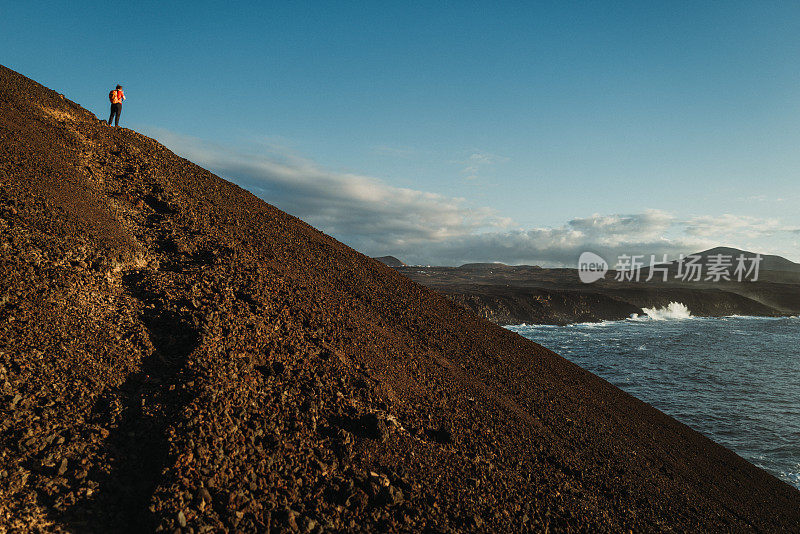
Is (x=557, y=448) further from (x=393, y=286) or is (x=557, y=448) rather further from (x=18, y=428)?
(x=18, y=428)

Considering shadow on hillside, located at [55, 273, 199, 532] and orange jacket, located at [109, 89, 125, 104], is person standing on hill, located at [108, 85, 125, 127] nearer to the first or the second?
orange jacket, located at [109, 89, 125, 104]

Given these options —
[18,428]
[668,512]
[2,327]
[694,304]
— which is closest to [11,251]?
[2,327]

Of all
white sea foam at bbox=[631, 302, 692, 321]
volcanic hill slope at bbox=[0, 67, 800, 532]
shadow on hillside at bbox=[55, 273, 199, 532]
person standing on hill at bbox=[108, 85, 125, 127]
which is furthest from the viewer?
white sea foam at bbox=[631, 302, 692, 321]

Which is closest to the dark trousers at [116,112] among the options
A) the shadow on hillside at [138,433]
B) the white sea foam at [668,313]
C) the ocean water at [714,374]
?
the shadow on hillside at [138,433]

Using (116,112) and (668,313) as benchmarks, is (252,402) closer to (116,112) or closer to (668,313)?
(116,112)

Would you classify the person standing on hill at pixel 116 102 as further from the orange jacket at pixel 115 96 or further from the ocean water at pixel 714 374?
the ocean water at pixel 714 374

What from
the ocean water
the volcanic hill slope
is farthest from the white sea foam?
the volcanic hill slope

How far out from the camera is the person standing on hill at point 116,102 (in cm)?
1249

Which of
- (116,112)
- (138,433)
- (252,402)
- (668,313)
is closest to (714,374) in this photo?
(252,402)

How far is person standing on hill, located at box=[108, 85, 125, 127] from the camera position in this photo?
1249 centimetres

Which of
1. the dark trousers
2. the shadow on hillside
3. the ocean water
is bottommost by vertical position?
the ocean water

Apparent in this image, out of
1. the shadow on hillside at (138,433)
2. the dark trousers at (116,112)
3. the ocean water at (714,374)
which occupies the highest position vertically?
the dark trousers at (116,112)

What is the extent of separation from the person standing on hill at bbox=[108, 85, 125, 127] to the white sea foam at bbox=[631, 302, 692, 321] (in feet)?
174

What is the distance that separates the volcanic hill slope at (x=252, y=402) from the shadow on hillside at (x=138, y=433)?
0.02 m
